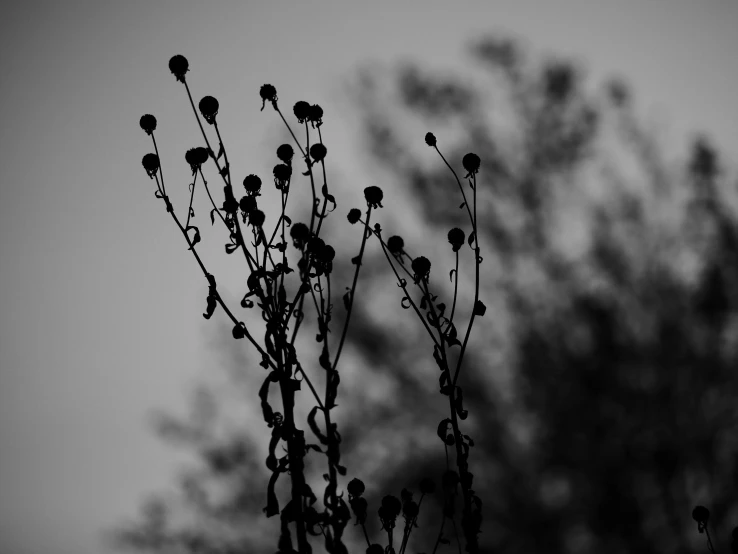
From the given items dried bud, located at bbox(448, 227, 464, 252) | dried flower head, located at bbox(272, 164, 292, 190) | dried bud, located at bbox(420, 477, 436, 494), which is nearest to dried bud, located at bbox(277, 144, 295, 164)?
dried flower head, located at bbox(272, 164, 292, 190)

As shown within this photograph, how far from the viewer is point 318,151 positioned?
10.1 ft

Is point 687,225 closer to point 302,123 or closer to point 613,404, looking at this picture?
point 613,404

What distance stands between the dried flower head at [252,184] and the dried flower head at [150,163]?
17.3 inches

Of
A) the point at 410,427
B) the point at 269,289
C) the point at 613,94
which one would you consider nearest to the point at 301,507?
the point at 269,289

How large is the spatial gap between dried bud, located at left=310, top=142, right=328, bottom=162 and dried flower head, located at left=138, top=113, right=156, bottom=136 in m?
0.81

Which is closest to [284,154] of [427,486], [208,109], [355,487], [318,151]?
[318,151]

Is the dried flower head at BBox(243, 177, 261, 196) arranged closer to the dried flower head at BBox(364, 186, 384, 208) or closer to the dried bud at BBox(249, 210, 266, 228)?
the dried bud at BBox(249, 210, 266, 228)

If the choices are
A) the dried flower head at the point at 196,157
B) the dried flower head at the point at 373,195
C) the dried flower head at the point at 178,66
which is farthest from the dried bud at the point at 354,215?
the dried flower head at the point at 178,66

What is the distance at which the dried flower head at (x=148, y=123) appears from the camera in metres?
3.22

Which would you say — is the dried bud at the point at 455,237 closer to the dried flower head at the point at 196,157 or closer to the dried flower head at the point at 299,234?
the dried flower head at the point at 299,234

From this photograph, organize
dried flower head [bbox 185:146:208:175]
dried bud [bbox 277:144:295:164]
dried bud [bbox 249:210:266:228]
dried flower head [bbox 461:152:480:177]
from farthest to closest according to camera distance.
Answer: dried flower head [bbox 461:152:480:177]
dried bud [bbox 277:144:295:164]
dried flower head [bbox 185:146:208:175]
dried bud [bbox 249:210:266:228]

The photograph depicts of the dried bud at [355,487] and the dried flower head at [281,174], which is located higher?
the dried flower head at [281,174]

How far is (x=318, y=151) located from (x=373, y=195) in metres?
0.33

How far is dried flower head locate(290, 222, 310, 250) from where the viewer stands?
112 inches
